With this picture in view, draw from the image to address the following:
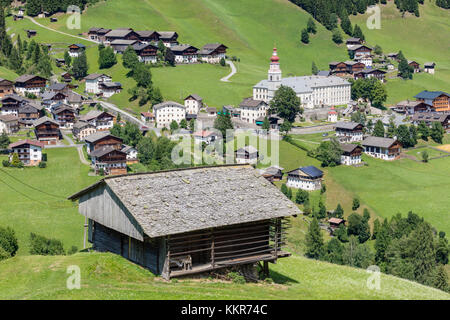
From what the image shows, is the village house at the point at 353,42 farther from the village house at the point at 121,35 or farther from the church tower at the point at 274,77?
the village house at the point at 121,35

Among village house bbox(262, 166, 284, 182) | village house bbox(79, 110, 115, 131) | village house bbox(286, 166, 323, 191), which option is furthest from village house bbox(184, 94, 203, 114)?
village house bbox(286, 166, 323, 191)

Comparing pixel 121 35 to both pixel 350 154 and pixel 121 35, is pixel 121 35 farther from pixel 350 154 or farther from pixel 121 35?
pixel 350 154

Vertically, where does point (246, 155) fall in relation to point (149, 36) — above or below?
below

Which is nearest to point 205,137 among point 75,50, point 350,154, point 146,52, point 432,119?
point 350,154

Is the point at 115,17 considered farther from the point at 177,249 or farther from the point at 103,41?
the point at 177,249

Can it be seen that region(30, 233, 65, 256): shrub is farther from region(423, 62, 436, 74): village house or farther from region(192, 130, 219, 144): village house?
region(423, 62, 436, 74): village house

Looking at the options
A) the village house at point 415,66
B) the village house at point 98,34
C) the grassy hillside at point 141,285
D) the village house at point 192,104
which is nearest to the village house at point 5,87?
the village house at point 192,104
